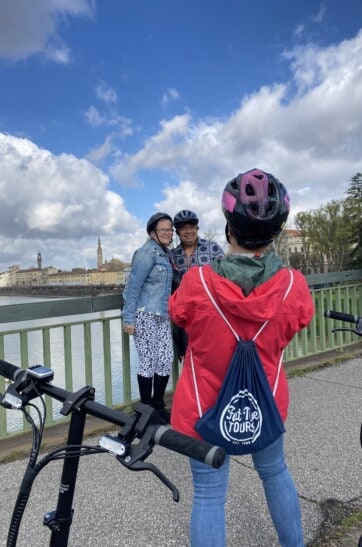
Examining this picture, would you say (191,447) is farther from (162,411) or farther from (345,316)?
(162,411)

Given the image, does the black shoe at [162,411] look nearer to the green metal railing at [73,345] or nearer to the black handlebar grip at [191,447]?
the green metal railing at [73,345]

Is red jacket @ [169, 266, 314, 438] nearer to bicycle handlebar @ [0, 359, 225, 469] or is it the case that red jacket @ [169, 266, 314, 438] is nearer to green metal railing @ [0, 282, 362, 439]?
bicycle handlebar @ [0, 359, 225, 469]

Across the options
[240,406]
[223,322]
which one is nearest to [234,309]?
[223,322]

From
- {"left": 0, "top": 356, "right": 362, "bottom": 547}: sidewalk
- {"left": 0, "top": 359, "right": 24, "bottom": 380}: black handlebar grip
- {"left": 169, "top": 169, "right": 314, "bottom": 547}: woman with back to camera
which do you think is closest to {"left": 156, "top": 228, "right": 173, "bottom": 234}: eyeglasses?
{"left": 0, "top": 356, "right": 362, "bottom": 547}: sidewalk

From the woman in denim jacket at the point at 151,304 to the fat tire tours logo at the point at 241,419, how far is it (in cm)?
229

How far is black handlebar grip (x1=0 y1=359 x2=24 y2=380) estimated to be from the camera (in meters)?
1.29

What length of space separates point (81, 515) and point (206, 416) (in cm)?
150

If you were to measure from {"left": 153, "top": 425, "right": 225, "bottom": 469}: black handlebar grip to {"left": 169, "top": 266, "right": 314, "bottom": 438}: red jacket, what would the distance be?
67 cm

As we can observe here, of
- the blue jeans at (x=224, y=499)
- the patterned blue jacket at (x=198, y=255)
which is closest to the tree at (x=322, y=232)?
the patterned blue jacket at (x=198, y=255)

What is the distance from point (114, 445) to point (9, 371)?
1.54 ft

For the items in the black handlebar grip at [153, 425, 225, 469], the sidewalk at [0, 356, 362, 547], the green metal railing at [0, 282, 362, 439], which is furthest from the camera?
the green metal railing at [0, 282, 362, 439]

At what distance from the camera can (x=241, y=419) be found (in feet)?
5.41

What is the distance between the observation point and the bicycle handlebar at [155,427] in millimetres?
945

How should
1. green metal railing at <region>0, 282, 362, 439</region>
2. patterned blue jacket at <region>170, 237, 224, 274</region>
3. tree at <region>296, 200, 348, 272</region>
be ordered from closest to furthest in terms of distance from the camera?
1. green metal railing at <region>0, 282, 362, 439</region>
2. patterned blue jacket at <region>170, 237, 224, 274</region>
3. tree at <region>296, 200, 348, 272</region>
